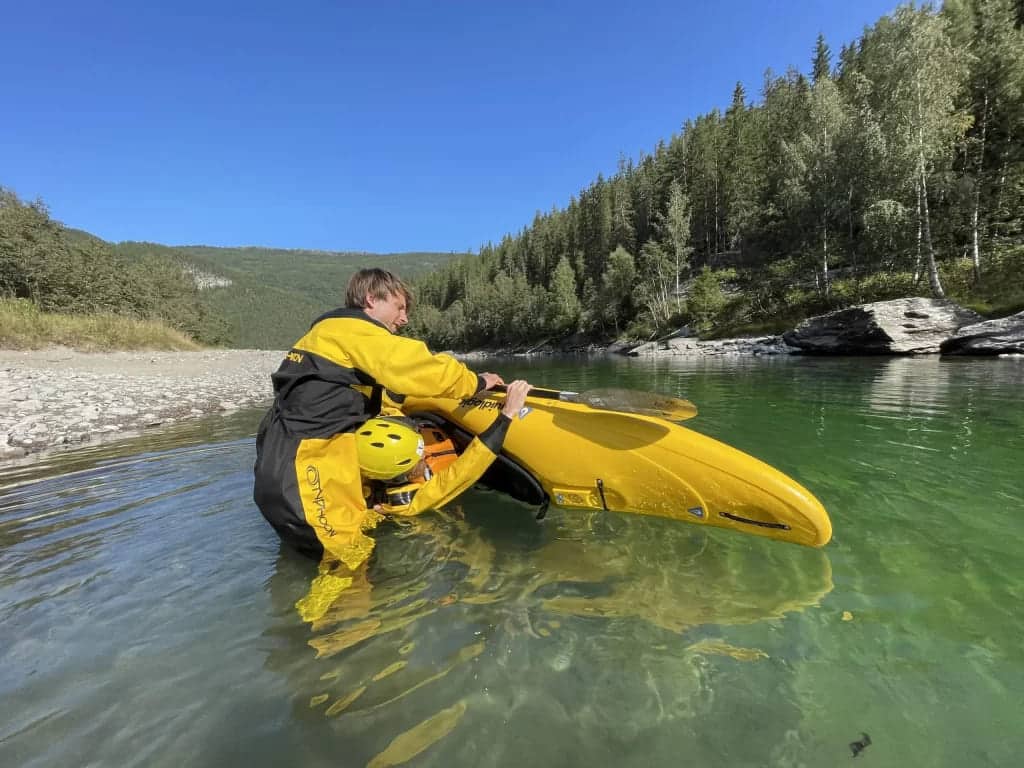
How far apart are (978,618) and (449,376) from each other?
339 centimetres

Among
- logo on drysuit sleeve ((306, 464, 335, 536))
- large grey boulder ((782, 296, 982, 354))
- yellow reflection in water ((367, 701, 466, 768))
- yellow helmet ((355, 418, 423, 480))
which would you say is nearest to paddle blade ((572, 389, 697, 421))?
yellow helmet ((355, 418, 423, 480))

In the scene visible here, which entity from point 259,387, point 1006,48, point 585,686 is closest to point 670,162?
point 1006,48

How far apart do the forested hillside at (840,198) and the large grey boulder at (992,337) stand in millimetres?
3576

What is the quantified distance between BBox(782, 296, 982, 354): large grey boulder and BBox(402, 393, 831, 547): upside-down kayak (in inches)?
971

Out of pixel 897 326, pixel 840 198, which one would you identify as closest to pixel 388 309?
pixel 897 326

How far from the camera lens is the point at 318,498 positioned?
3.19 m

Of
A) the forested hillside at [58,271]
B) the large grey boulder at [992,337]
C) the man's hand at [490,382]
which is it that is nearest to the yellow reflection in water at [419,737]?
the man's hand at [490,382]

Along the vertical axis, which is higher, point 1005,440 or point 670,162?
point 670,162

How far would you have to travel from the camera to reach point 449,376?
343cm

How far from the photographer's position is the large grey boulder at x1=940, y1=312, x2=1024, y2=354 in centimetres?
1802

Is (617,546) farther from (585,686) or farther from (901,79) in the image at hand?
(901,79)

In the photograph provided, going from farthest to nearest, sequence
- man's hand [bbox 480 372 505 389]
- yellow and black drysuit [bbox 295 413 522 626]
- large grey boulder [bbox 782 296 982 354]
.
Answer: large grey boulder [bbox 782 296 982 354] < man's hand [bbox 480 372 505 389] < yellow and black drysuit [bbox 295 413 522 626]

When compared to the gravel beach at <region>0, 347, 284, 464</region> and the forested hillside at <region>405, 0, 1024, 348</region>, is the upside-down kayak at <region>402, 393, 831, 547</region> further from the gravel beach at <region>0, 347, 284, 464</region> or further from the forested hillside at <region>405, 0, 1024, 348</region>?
the forested hillside at <region>405, 0, 1024, 348</region>

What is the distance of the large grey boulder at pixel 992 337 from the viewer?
1802 centimetres
